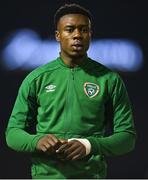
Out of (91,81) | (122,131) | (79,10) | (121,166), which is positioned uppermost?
(79,10)

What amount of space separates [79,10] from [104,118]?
1.22ft

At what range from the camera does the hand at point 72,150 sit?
Result: 167 cm

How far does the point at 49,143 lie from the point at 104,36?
1908mm

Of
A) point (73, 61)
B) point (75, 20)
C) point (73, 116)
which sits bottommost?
point (73, 116)

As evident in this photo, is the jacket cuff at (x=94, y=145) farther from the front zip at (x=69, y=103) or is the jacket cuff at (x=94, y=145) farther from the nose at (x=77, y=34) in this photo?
the nose at (x=77, y=34)

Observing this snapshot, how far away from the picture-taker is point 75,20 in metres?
1.83

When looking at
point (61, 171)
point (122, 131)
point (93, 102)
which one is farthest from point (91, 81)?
point (61, 171)

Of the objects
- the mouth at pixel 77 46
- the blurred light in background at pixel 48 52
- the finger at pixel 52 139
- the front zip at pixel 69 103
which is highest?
the mouth at pixel 77 46

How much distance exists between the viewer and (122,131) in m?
1.80

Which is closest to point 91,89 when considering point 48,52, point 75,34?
point 75,34

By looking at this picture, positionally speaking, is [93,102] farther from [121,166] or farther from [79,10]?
[121,166]

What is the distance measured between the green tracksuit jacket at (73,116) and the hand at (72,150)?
0.06m

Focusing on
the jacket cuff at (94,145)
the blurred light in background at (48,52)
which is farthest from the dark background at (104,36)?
the jacket cuff at (94,145)

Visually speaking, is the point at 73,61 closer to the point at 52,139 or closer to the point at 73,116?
the point at 73,116
